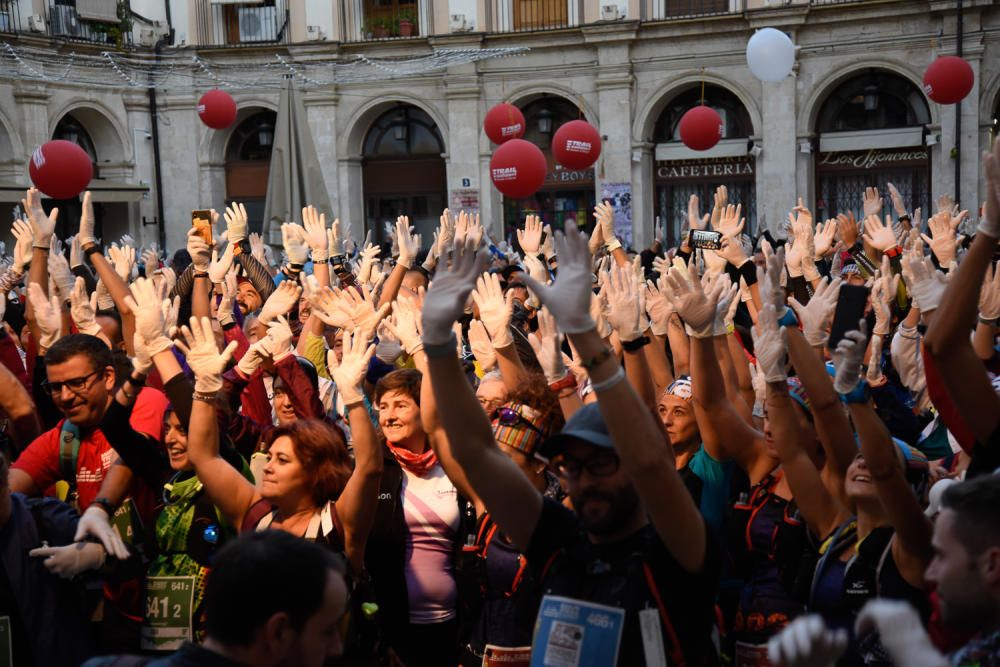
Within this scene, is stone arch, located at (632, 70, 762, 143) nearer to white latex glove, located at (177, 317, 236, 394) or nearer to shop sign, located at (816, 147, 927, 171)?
shop sign, located at (816, 147, 927, 171)

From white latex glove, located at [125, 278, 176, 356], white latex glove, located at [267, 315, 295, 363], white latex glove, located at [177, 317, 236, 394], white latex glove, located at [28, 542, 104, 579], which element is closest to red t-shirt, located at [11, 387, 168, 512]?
white latex glove, located at [125, 278, 176, 356]

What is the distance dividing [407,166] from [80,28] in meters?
7.21

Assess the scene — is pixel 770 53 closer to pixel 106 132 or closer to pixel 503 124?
pixel 503 124

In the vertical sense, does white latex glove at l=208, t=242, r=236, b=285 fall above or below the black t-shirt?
above

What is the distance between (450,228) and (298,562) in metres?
6.91

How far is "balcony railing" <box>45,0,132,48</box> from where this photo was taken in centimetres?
2245

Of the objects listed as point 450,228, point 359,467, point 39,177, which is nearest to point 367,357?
point 359,467

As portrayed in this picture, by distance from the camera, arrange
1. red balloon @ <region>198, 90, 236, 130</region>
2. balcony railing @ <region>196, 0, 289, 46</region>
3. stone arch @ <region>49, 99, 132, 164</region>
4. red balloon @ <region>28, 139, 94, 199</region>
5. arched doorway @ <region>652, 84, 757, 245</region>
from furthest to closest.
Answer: balcony railing @ <region>196, 0, 289, 46</region>
stone arch @ <region>49, 99, 132, 164</region>
arched doorway @ <region>652, 84, 757, 245</region>
red balloon @ <region>198, 90, 236, 130</region>
red balloon @ <region>28, 139, 94, 199</region>

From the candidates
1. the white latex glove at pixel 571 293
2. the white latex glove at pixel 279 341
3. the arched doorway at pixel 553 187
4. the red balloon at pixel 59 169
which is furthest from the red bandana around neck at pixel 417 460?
the arched doorway at pixel 553 187

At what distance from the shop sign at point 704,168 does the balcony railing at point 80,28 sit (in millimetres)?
11134

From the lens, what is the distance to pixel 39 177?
10.6 metres

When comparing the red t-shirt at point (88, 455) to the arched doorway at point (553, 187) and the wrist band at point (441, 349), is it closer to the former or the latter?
the wrist band at point (441, 349)

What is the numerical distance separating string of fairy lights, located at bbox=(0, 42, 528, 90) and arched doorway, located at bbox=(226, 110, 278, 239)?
1.41 meters

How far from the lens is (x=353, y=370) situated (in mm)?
3910
